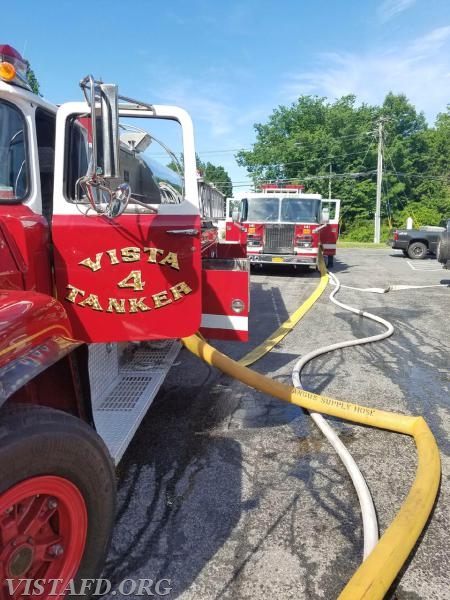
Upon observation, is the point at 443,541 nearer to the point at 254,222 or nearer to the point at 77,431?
the point at 77,431

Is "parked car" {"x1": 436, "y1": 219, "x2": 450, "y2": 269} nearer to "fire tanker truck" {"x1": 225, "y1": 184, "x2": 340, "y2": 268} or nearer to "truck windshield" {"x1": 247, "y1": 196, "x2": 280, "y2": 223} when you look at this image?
"fire tanker truck" {"x1": 225, "y1": 184, "x2": 340, "y2": 268}

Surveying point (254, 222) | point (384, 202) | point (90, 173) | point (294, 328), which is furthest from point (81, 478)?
point (384, 202)

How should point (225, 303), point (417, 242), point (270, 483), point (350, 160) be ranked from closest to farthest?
point (270, 483) < point (225, 303) < point (417, 242) < point (350, 160)

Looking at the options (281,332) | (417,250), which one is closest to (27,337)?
(281,332)

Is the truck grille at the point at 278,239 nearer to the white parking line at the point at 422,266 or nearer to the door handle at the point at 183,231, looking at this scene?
the white parking line at the point at 422,266

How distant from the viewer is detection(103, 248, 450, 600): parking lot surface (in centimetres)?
219

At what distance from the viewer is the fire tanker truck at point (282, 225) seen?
1266 cm

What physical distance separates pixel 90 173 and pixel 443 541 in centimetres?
256

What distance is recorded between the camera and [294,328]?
6801mm

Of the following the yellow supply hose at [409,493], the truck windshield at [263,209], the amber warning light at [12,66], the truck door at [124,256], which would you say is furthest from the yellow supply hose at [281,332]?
the truck windshield at [263,209]

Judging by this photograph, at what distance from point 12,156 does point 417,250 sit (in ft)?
61.0

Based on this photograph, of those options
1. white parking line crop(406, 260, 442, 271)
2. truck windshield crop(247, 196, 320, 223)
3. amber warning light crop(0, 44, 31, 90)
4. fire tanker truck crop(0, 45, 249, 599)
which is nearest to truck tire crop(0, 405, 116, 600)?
fire tanker truck crop(0, 45, 249, 599)

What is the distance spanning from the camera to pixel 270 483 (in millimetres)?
2906

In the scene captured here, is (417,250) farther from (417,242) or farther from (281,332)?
(281,332)
